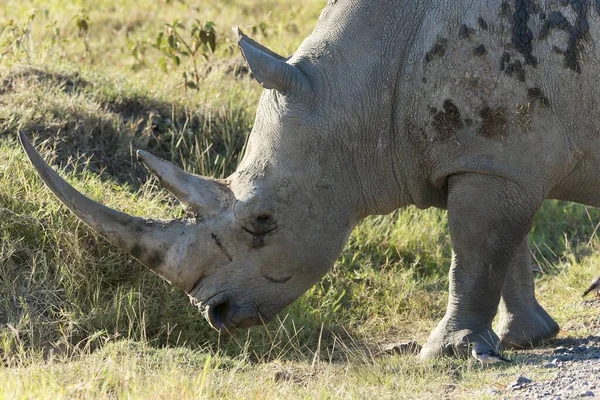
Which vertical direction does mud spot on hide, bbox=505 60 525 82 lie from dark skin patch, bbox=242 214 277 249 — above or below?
above

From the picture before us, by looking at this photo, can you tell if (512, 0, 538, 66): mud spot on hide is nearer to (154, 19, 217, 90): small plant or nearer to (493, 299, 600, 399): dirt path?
(493, 299, 600, 399): dirt path

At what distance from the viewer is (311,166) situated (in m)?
6.48

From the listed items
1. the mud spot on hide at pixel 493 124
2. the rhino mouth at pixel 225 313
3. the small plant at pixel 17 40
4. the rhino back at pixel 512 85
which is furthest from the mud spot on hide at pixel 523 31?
the small plant at pixel 17 40

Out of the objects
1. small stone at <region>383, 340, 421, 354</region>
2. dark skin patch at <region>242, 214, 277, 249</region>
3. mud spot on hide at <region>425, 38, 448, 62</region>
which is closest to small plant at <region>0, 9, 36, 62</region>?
dark skin patch at <region>242, 214, 277, 249</region>

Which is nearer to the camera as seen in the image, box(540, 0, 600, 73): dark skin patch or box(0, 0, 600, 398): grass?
box(0, 0, 600, 398): grass

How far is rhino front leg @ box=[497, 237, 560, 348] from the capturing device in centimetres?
719

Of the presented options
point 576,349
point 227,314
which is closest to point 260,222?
point 227,314

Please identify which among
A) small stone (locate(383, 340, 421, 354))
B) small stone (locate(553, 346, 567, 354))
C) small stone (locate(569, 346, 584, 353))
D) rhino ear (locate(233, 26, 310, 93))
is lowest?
small stone (locate(383, 340, 421, 354))

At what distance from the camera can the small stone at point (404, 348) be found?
7199 millimetres

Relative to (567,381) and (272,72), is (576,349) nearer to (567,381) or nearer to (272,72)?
(567,381)

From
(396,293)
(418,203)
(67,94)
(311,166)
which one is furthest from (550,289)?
(67,94)

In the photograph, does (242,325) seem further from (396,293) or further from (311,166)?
(396,293)

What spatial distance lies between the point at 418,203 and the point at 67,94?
12.3 ft

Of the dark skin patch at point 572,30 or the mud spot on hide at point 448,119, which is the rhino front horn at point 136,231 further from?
the dark skin patch at point 572,30
